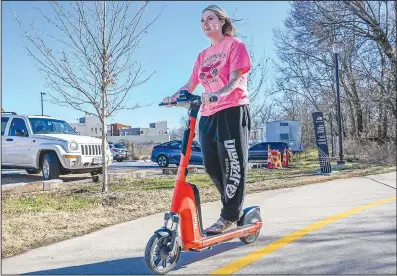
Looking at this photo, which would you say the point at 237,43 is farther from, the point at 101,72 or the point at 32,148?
the point at 32,148

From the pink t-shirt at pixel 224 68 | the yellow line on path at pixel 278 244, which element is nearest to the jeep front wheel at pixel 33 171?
the pink t-shirt at pixel 224 68

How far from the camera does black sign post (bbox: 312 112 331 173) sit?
9859 millimetres

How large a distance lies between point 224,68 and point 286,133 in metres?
19.1

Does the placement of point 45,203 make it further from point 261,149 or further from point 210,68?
point 261,149

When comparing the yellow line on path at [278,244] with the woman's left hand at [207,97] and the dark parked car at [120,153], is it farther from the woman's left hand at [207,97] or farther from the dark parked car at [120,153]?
the dark parked car at [120,153]

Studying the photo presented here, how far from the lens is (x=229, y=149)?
290 cm

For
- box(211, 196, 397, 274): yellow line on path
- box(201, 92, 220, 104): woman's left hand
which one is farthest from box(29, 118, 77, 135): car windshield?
box(201, 92, 220, 104): woman's left hand

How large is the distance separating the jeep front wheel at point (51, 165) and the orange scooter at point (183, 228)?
16.5 feet

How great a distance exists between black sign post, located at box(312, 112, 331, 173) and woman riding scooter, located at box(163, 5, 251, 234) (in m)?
7.45

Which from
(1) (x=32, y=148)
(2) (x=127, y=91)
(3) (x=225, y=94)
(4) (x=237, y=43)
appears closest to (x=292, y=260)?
(3) (x=225, y=94)

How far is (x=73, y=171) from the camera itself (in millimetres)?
7469

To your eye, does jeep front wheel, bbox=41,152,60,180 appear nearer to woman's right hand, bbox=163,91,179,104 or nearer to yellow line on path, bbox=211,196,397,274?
woman's right hand, bbox=163,91,179,104

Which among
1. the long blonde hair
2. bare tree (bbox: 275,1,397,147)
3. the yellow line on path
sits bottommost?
the yellow line on path

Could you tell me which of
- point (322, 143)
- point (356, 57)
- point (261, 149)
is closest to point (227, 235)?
point (322, 143)
